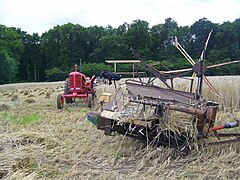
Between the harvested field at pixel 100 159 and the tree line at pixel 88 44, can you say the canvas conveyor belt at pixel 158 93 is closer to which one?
the harvested field at pixel 100 159

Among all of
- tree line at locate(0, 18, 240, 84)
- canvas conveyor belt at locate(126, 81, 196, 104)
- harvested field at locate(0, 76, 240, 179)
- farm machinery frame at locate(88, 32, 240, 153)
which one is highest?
tree line at locate(0, 18, 240, 84)

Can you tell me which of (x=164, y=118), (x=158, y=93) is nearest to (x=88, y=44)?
(x=158, y=93)

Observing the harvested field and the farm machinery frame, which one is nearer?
the harvested field

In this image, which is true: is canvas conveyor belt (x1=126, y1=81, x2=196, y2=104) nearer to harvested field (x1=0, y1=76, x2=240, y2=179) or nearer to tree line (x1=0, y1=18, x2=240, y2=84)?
harvested field (x1=0, y1=76, x2=240, y2=179)

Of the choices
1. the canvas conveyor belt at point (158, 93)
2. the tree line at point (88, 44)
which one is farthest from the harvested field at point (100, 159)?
the tree line at point (88, 44)

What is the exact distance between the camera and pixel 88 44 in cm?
6228

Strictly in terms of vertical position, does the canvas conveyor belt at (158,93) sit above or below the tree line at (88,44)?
below

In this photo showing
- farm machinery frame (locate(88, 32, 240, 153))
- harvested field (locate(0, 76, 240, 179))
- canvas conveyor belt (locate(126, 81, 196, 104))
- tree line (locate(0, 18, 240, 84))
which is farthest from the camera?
tree line (locate(0, 18, 240, 84))

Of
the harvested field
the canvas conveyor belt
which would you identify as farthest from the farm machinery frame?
the harvested field

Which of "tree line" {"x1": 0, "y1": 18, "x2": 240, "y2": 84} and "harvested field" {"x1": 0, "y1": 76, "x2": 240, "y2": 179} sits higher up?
"tree line" {"x1": 0, "y1": 18, "x2": 240, "y2": 84}

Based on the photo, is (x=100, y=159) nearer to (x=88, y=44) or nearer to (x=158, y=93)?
(x=158, y=93)

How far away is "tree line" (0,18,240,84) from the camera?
4869cm

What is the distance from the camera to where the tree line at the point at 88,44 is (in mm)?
48688

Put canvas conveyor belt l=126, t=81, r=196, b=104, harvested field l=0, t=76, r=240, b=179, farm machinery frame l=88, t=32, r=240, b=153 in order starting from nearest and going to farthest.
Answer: harvested field l=0, t=76, r=240, b=179 → farm machinery frame l=88, t=32, r=240, b=153 → canvas conveyor belt l=126, t=81, r=196, b=104
